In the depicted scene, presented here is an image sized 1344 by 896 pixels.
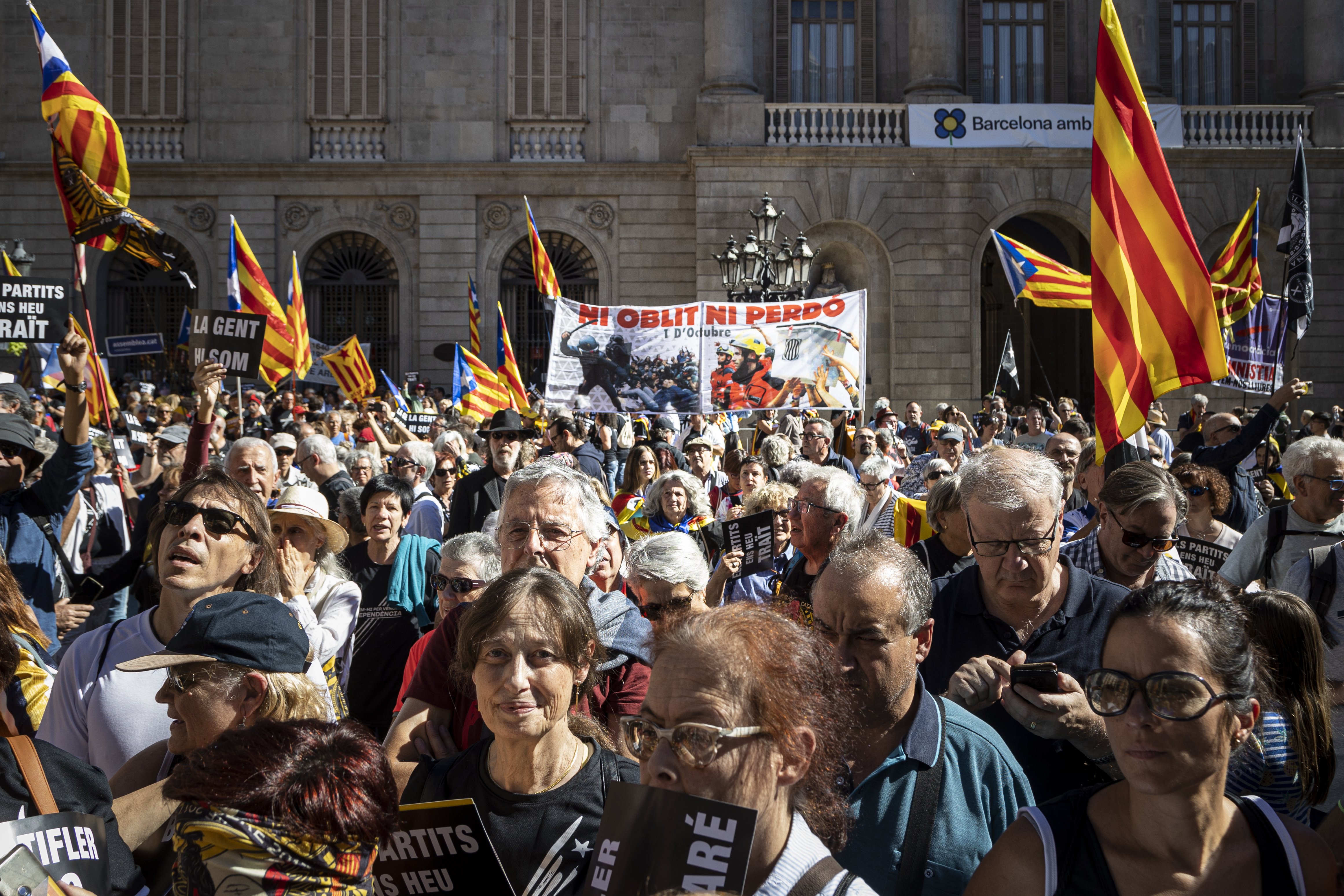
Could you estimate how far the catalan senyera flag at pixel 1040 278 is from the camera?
12.6 metres

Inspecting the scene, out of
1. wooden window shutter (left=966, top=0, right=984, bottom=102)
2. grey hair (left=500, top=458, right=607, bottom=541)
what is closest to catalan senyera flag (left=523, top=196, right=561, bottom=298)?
grey hair (left=500, top=458, right=607, bottom=541)

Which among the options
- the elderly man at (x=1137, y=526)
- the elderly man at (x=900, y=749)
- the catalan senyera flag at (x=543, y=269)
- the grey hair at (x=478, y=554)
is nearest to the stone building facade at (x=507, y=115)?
the catalan senyera flag at (x=543, y=269)

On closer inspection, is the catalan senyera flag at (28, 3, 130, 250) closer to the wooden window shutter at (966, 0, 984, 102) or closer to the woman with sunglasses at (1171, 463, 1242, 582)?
the woman with sunglasses at (1171, 463, 1242, 582)

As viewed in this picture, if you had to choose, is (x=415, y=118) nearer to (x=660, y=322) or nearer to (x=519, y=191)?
(x=519, y=191)

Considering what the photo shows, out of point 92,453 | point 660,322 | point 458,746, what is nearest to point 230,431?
point 660,322

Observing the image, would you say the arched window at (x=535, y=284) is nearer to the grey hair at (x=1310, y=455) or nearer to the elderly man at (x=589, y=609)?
the grey hair at (x=1310, y=455)

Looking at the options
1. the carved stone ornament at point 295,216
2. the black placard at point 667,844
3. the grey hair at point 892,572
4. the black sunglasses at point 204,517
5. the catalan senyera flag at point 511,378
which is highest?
the carved stone ornament at point 295,216

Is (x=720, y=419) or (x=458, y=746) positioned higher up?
(x=720, y=419)

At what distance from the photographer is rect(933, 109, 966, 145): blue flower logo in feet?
72.6

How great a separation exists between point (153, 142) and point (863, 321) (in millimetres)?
18230

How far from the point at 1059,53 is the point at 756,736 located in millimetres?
24656

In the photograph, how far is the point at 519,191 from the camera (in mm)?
23562

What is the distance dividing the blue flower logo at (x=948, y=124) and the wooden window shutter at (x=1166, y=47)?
5.09 metres

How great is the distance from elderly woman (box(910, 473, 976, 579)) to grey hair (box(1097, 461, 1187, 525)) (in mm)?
575
